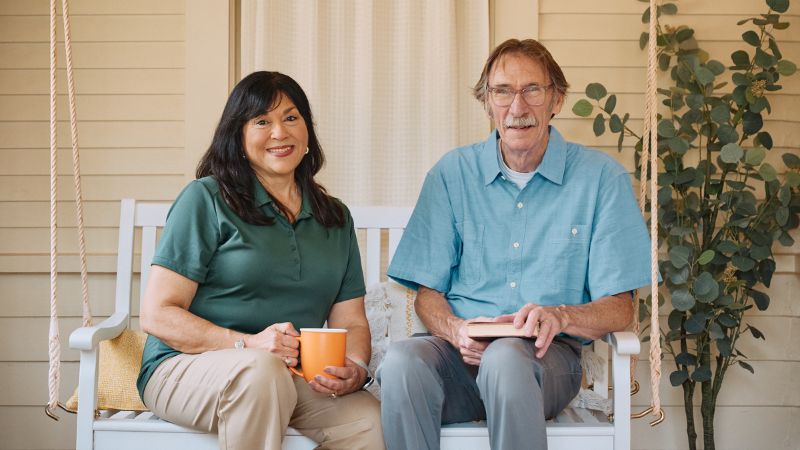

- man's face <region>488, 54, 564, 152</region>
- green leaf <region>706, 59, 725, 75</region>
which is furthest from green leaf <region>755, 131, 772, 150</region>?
man's face <region>488, 54, 564, 152</region>

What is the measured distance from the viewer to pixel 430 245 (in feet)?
7.54

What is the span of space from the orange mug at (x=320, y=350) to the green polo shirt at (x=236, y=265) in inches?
9.0

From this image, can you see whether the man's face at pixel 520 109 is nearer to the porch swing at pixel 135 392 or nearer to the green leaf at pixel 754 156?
the porch swing at pixel 135 392

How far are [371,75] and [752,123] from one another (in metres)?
1.28

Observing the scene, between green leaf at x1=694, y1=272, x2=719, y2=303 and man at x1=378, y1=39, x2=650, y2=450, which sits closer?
man at x1=378, y1=39, x2=650, y2=450

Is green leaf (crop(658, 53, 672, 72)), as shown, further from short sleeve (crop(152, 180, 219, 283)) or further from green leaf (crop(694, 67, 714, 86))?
short sleeve (crop(152, 180, 219, 283))

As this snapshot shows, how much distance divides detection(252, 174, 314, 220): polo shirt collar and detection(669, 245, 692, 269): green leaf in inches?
49.9

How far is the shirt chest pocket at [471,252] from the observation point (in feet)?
7.43

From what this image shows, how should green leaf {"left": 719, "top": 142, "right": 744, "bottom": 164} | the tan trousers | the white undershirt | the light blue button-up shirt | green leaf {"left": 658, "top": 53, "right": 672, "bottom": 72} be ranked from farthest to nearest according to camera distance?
green leaf {"left": 658, "top": 53, "right": 672, "bottom": 72}
green leaf {"left": 719, "top": 142, "right": 744, "bottom": 164}
the white undershirt
the light blue button-up shirt
the tan trousers

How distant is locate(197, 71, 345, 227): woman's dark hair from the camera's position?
210 centimetres

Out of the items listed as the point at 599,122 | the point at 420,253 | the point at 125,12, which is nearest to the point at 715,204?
the point at 599,122

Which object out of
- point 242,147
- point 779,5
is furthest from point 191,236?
point 779,5

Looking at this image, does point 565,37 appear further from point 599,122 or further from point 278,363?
point 278,363

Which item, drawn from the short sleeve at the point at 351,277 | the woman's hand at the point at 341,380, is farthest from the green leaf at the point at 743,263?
the woman's hand at the point at 341,380
